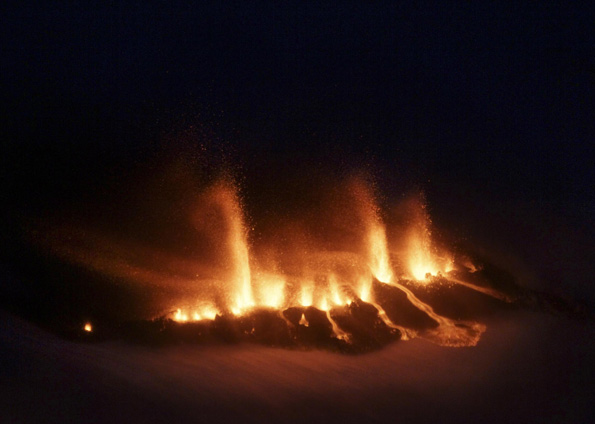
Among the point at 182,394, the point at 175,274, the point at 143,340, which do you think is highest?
the point at 175,274

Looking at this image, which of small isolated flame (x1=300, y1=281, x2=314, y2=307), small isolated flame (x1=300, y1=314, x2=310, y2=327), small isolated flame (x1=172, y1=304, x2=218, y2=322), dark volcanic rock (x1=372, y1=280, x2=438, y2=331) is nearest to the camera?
small isolated flame (x1=300, y1=314, x2=310, y2=327)

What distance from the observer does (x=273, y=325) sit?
8.35 meters

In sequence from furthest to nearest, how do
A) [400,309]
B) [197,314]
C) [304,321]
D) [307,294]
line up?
[307,294]
[197,314]
[400,309]
[304,321]

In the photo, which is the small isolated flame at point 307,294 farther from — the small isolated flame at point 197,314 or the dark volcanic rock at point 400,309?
the small isolated flame at point 197,314

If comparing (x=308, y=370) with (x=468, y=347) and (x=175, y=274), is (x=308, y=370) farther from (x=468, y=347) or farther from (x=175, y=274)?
(x=175, y=274)

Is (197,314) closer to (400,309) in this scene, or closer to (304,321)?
(304,321)

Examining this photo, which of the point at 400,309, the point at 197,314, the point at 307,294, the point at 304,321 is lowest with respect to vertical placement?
the point at 304,321

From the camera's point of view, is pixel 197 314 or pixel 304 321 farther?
pixel 197 314

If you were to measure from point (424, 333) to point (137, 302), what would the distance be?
5.35 meters

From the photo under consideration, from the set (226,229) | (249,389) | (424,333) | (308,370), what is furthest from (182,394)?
(226,229)

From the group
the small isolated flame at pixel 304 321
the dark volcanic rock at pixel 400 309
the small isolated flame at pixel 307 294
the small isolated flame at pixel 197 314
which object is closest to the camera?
the small isolated flame at pixel 304 321

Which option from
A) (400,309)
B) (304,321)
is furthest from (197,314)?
(400,309)

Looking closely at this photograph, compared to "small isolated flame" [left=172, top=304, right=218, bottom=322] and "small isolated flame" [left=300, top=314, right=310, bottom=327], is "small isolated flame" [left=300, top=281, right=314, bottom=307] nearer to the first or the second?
"small isolated flame" [left=300, top=314, right=310, bottom=327]

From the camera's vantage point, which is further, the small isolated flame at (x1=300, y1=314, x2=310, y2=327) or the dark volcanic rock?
the dark volcanic rock
